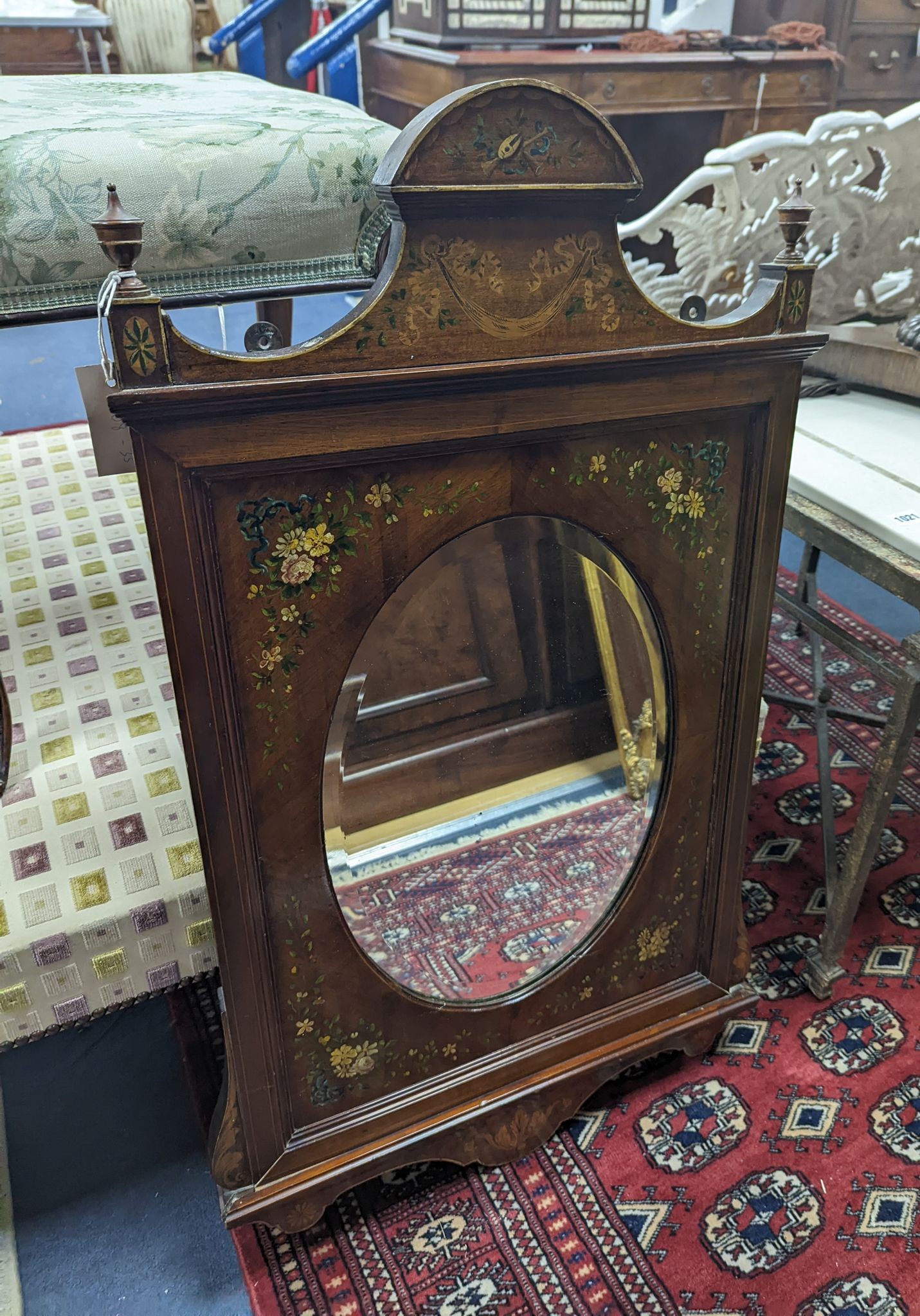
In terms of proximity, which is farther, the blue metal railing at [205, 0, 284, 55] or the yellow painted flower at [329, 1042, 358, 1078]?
the blue metal railing at [205, 0, 284, 55]

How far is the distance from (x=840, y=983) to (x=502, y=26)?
7.42 ft

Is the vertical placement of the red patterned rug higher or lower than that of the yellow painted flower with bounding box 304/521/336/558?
lower

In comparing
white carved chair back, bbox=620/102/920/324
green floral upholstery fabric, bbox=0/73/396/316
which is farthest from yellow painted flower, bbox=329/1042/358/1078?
white carved chair back, bbox=620/102/920/324

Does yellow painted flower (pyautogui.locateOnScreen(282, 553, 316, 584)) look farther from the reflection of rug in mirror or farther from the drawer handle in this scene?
the drawer handle

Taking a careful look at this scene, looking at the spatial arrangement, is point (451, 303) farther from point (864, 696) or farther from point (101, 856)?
point (864, 696)

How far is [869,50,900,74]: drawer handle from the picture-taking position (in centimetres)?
264

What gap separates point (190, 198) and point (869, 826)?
93 centimetres

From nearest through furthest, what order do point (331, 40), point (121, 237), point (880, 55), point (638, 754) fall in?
point (121, 237) < point (638, 754) < point (331, 40) < point (880, 55)

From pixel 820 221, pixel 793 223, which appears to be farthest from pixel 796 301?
pixel 820 221

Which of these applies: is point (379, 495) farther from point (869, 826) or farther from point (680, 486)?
point (869, 826)

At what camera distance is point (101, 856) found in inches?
35.7

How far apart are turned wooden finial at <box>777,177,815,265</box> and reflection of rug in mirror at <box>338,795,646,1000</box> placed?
48 cm

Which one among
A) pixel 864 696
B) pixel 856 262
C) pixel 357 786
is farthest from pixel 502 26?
pixel 357 786

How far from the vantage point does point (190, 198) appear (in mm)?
781
